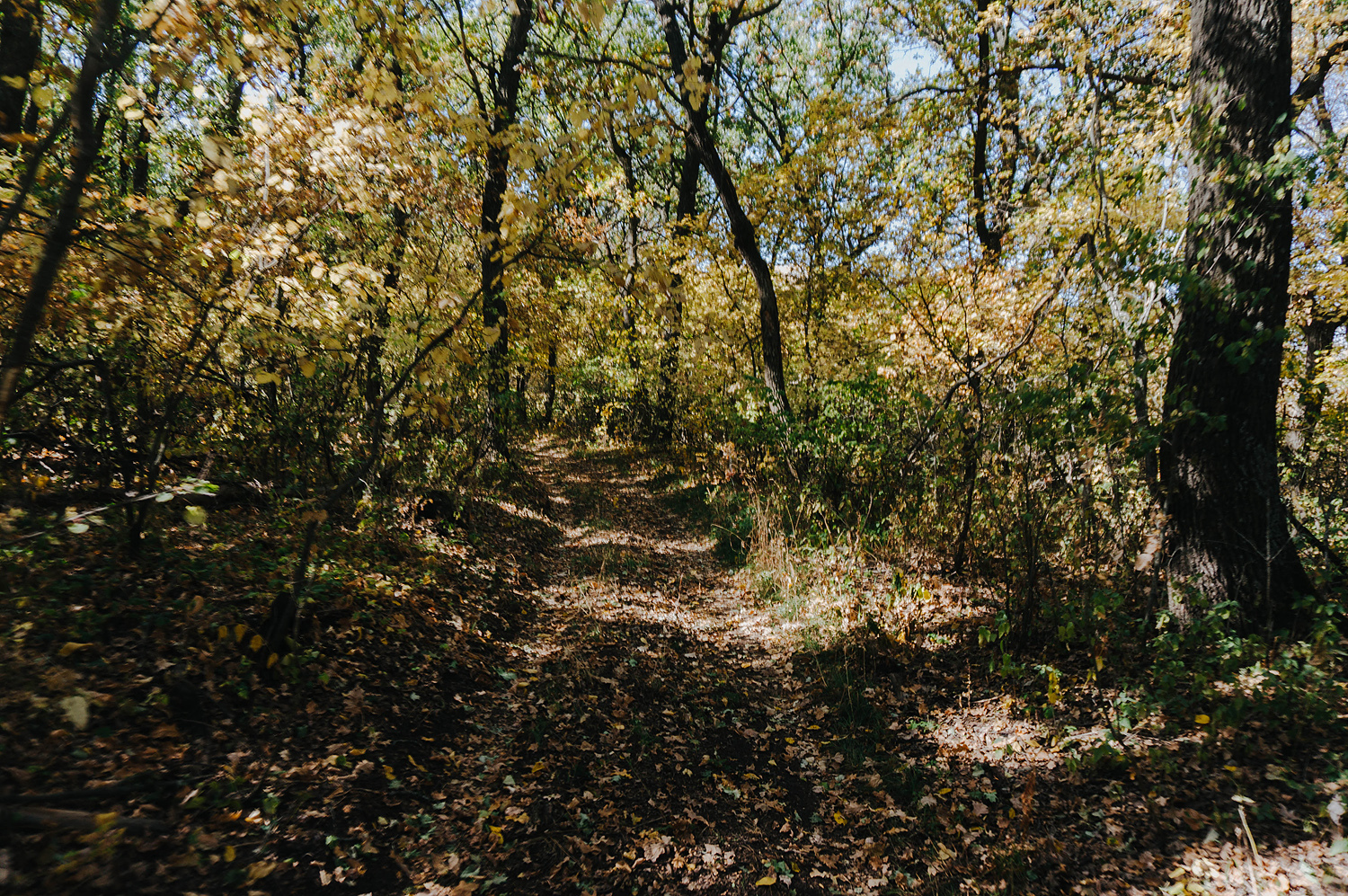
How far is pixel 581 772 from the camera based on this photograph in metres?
4.11

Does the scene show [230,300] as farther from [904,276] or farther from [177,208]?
[904,276]

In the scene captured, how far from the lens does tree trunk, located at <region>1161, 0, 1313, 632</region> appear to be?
13.8ft

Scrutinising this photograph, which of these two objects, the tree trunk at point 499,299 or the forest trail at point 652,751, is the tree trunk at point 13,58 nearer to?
the tree trunk at point 499,299

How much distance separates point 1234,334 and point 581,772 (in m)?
5.49

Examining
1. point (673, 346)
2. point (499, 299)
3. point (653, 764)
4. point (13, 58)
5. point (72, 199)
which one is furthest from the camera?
point (673, 346)

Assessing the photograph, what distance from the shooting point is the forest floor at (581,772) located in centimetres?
287

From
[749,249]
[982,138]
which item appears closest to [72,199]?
[749,249]

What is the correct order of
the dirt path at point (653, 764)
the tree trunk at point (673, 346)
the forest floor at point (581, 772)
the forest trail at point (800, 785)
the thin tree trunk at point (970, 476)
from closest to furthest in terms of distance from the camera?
the forest floor at point (581, 772), the forest trail at point (800, 785), the dirt path at point (653, 764), the thin tree trunk at point (970, 476), the tree trunk at point (673, 346)

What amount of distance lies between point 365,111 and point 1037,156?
49.2 ft

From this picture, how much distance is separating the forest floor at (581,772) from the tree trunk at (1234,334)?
122cm

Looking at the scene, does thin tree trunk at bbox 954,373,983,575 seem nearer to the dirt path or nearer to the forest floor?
the forest floor

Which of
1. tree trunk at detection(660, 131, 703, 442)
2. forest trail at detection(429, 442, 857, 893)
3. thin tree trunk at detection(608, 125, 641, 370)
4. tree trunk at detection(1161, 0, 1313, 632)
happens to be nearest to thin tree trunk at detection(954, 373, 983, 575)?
tree trunk at detection(1161, 0, 1313, 632)

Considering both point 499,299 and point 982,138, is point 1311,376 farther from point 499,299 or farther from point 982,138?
point 499,299

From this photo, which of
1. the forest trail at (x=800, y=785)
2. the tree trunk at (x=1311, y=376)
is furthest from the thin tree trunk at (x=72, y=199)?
the tree trunk at (x=1311, y=376)
